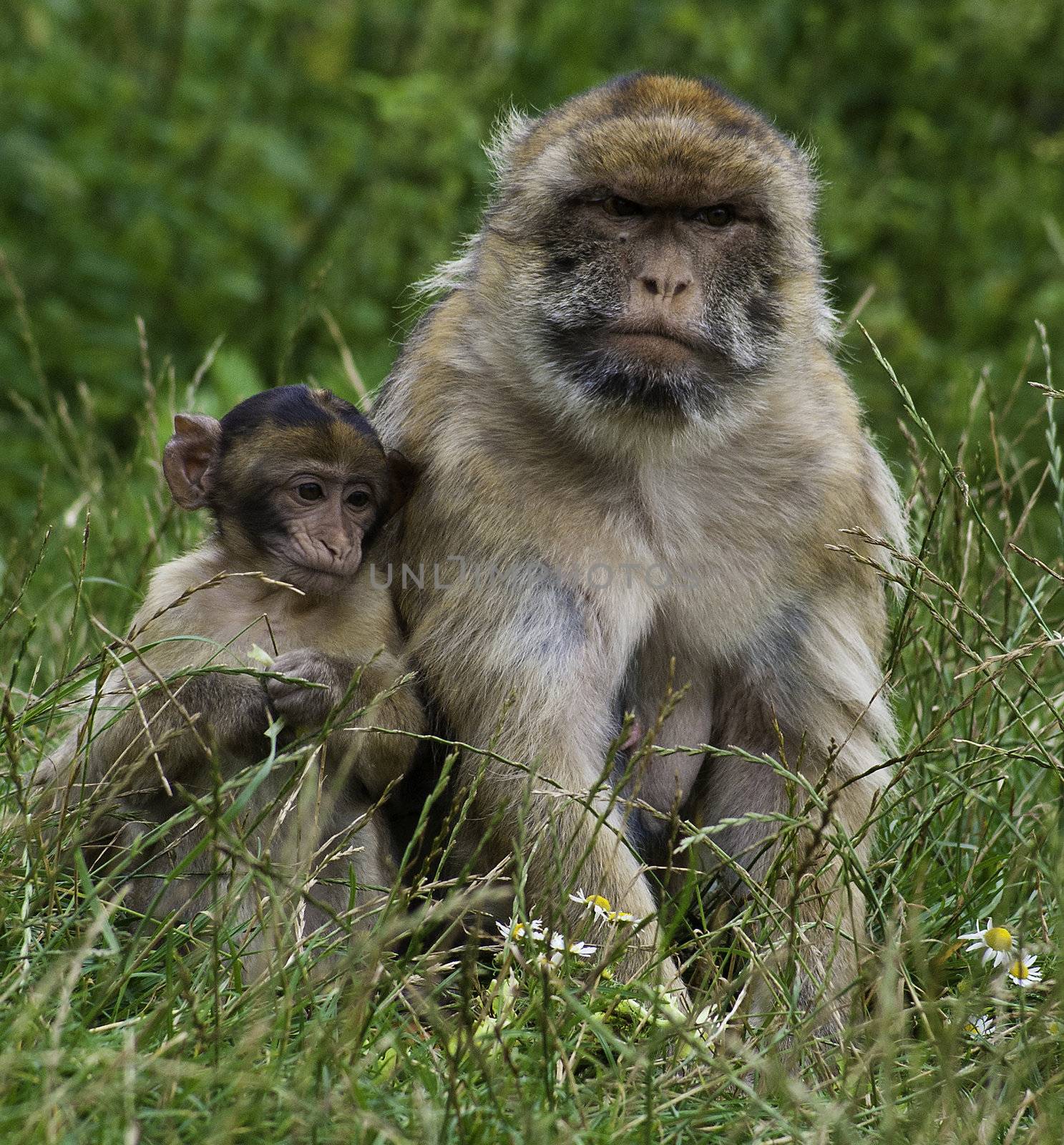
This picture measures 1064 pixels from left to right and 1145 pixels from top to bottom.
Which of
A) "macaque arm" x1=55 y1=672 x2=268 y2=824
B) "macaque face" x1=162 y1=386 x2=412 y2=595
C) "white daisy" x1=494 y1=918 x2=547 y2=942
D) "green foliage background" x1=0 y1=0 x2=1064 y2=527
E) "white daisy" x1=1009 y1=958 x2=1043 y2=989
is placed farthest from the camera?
"green foliage background" x1=0 y1=0 x2=1064 y2=527

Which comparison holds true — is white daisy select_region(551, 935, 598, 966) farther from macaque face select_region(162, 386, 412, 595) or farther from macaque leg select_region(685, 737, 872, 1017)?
macaque face select_region(162, 386, 412, 595)

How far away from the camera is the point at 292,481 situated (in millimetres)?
3441

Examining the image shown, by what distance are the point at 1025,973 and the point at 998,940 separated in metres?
0.11

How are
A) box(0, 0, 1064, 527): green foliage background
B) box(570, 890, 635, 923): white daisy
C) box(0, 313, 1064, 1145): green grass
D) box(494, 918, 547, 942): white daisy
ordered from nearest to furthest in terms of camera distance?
box(0, 313, 1064, 1145): green grass → box(494, 918, 547, 942): white daisy → box(570, 890, 635, 923): white daisy → box(0, 0, 1064, 527): green foliage background

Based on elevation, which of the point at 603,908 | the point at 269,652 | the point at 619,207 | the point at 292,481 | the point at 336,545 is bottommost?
the point at 603,908

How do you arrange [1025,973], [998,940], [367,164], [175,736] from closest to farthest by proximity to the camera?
[1025,973], [998,940], [175,736], [367,164]

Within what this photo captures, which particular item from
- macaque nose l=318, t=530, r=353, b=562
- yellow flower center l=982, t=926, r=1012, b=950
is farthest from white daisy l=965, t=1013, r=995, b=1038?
macaque nose l=318, t=530, r=353, b=562

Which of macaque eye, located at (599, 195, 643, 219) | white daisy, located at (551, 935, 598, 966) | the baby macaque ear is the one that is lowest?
white daisy, located at (551, 935, 598, 966)

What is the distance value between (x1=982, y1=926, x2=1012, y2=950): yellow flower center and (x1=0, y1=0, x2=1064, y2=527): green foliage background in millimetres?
3946

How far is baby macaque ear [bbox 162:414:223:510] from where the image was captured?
11.6ft

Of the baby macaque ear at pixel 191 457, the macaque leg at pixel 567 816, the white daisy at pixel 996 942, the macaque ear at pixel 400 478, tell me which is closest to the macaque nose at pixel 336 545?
the macaque ear at pixel 400 478

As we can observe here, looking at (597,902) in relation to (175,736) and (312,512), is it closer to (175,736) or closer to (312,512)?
(175,736)

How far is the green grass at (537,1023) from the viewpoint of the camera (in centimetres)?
230

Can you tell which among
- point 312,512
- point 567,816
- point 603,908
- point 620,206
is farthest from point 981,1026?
point 620,206
